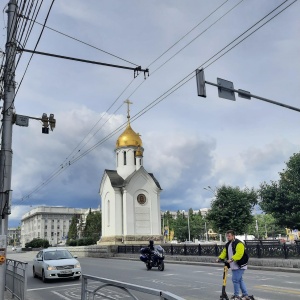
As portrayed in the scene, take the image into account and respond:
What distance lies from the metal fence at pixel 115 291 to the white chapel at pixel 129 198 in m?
40.5

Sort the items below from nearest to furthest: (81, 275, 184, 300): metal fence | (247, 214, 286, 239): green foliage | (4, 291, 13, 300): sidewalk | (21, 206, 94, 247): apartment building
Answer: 1. (81, 275, 184, 300): metal fence
2. (4, 291, 13, 300): sidewalk
3. (247, 214, 286, 239): green foliage
4. (21, 206, 94, 247): apartment building

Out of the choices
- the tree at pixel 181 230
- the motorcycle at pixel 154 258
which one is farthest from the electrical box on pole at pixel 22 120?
the tree at pixel 181 230

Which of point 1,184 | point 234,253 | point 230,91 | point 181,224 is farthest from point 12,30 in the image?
point 181,224

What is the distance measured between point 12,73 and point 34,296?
7.20 meters

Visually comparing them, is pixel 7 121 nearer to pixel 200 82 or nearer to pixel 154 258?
pixel 200 82

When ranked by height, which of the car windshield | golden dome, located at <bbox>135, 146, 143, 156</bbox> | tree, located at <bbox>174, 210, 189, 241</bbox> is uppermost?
golden dome, located at <bbox>135, 146, 143, 156</bbox>

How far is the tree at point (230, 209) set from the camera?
49.7 m

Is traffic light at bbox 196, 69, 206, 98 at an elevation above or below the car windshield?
above

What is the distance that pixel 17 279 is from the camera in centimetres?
1078

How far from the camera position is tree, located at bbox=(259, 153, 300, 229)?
4138cm

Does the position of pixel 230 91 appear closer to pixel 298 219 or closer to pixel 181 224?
pixel 298 219

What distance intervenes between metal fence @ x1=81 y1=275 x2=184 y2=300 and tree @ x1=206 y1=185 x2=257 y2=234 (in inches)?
1771

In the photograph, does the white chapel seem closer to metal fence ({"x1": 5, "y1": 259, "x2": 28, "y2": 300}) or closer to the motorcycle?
the motorcycle

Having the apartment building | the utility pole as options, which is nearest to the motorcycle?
the utility pole
